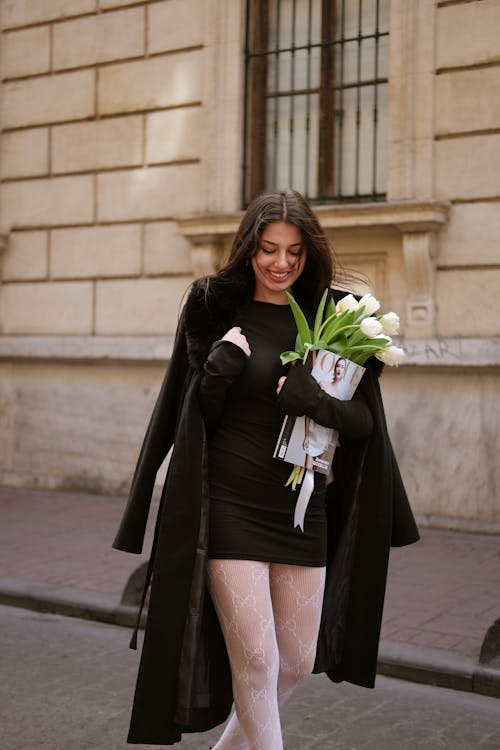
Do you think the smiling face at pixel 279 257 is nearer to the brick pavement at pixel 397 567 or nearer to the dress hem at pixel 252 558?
the dress hem at pixel 252 558

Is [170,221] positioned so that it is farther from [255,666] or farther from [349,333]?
[255,666]

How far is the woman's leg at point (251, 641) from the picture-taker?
324cm

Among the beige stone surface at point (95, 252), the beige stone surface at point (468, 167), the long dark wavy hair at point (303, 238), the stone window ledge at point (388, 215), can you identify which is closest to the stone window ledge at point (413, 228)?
the stone window ledge at point (388, 215)

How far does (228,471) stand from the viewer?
3.31 meters

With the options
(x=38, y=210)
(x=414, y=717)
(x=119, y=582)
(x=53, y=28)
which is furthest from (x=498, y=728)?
(x=53, y=28)

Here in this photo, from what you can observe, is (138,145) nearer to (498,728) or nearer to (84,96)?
(84,96)

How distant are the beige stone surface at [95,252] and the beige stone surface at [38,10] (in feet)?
7.51

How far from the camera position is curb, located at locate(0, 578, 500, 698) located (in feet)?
17.2

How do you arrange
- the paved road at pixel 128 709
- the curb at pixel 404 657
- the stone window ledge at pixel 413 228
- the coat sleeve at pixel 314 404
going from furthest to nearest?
the stone window ledge at pixel 413 228 < the curb at pixel 404 657 < the paved road at pixel 128 709 < the coat sleeve at pixel 314 404

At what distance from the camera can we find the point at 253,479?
10.8 feet

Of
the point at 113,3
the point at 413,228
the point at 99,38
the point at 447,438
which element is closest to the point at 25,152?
the point at 99,38

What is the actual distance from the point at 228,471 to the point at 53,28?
9742 millimetres

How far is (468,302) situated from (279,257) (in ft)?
20.4

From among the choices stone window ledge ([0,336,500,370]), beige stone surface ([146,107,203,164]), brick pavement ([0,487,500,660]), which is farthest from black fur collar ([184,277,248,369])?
beige stone surface ([146,107,203,164])
